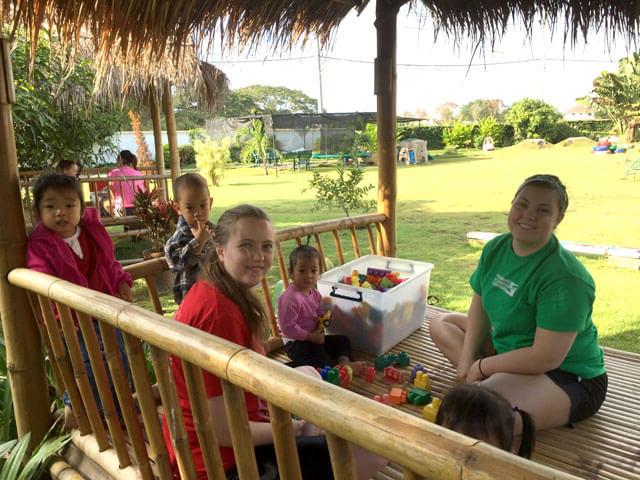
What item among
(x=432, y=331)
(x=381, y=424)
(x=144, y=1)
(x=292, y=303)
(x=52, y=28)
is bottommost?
(x=432, y=331)

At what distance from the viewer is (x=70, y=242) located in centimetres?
247

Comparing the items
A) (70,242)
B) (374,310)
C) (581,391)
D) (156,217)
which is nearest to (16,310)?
(70,242)

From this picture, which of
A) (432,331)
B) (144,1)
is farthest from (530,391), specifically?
(144,1)

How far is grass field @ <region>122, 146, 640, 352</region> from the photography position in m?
5.32

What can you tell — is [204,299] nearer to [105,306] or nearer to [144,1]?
[105,306]

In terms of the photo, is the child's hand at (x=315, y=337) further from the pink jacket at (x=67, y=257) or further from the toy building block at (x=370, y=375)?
the pink jacket at (x=67, y=257)

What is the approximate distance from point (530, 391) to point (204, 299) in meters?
1.57

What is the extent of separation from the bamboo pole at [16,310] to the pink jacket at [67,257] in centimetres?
7

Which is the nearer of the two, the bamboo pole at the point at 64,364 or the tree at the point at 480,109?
the bamboo pole at the point at 64,364

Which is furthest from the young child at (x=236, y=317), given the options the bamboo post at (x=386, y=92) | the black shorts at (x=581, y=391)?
the bamboo post at (x=386, y=92)

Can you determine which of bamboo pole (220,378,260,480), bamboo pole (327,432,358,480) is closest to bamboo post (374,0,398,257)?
bamboo pole (220,378,260,480)

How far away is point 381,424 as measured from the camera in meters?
0.89

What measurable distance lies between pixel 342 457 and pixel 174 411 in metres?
0.68

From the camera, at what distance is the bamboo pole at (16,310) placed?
2.09 metres
